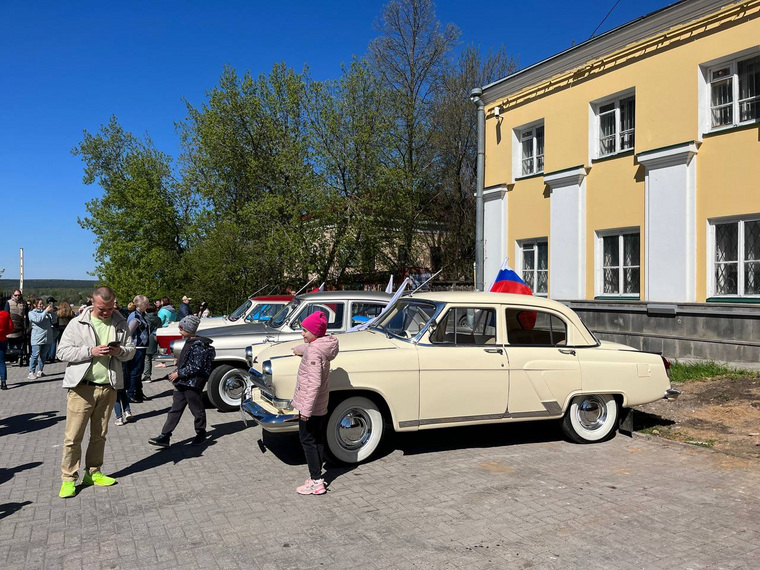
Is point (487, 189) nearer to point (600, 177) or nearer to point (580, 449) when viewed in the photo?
point (600, 177)

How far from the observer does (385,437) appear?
7527mm

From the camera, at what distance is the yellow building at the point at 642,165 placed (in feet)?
37.0

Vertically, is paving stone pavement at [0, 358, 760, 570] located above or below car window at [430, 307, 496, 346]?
below

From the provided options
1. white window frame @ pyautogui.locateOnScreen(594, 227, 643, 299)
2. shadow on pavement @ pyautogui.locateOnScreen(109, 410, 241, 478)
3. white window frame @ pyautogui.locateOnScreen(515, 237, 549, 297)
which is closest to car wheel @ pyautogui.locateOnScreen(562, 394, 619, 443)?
shadow on pavement @ pyautogui.locateOnScreen(109, 410, 241, 478)

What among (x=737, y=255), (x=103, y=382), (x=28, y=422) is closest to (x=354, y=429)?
(x=103, y=382)

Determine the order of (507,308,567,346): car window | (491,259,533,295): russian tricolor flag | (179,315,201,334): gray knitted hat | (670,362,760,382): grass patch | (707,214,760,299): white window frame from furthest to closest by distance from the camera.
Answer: (491,259,533,295): russian tricolor flag → (707,214,760,299): white window frame → (670,362,760,382): grass patch → (179,315,201,334): gray knitted hat → (507,308,567,346): car window

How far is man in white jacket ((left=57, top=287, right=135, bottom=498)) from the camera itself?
17.9ft

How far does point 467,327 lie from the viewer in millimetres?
6895

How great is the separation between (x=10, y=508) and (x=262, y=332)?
15.4 ft

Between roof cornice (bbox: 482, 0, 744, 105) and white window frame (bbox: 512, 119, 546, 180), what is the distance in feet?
3.43

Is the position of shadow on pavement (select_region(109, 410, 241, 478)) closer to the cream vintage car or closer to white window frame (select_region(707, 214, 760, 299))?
the cream vintage car

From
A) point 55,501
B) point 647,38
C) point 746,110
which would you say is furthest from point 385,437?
point 647,38

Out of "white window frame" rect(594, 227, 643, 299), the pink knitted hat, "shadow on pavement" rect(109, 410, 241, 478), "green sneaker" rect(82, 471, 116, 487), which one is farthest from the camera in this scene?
"white window frame" rect(594, 227, 643, 299)

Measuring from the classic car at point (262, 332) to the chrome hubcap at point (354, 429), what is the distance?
3063mm
